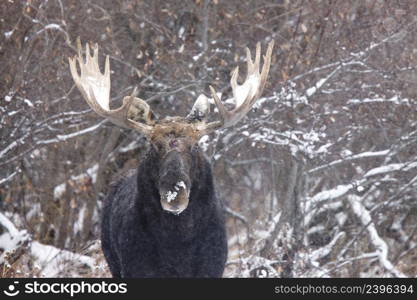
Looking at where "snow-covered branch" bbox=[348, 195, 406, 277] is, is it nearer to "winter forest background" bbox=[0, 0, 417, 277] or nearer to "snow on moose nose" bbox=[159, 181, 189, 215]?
"winter forest background" bbox=[0, 0, 417, 277]

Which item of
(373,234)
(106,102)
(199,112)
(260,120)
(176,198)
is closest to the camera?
(176,198)

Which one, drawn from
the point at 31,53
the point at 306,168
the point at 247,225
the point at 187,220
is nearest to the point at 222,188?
the point at 247,225

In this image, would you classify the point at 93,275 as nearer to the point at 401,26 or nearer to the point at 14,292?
the point at 14,292

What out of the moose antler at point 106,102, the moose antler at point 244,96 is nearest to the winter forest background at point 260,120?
the moose antler at point 244,96

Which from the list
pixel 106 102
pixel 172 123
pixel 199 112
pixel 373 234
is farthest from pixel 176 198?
pixel 373 234

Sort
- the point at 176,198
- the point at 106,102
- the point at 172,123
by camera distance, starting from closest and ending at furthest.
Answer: the point at 176,198, the point at 172,123, the point at 106,102

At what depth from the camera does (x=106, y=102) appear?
7645 mm

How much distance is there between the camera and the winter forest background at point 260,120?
10.2 metres

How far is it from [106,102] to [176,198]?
1452mm

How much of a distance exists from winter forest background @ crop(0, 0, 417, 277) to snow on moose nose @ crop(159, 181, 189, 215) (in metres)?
3.22

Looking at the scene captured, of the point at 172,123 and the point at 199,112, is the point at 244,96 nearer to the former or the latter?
the point at 199,112

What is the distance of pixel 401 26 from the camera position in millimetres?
10273

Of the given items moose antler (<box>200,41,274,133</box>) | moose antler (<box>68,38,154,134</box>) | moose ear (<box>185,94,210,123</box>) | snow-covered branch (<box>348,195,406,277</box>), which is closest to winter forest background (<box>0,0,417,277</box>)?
snow-covered branch (<box>348,195,406,277</box>)

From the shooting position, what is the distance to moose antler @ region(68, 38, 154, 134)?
7.18 m
